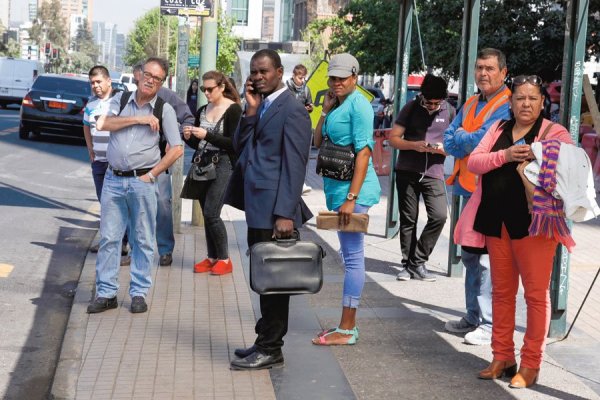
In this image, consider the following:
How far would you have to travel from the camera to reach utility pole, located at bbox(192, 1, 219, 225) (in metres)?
12.6

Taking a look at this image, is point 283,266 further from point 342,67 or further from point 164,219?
point 164,219

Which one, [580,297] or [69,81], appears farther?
[69,81]

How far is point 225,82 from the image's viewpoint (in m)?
9.61

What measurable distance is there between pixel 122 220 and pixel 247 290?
133 centimetres

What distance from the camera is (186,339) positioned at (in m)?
7.27

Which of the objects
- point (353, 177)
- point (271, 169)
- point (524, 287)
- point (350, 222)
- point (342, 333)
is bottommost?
point (342, 333)

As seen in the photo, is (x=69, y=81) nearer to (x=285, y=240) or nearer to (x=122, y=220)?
(x=122, y=220)

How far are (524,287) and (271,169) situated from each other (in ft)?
5.03

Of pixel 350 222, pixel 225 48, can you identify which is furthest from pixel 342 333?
pixel 225 48

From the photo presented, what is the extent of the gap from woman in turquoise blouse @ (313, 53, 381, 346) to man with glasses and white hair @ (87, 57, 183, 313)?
1.40 meters

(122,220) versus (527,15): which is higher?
(527,15)

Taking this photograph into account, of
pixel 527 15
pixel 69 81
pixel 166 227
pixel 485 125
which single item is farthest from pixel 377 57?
pixel 485 125

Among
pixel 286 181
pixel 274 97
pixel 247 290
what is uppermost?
pixel 274 97

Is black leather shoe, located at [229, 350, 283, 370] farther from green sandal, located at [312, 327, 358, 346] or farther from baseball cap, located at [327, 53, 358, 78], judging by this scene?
baseball cap, located at [327, 53, 358, 78]
